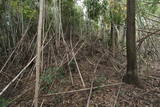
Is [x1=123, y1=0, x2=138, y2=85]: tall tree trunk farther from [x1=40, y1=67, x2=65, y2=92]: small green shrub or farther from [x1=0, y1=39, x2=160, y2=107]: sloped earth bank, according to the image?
[x1=40, y1=67, x2=65, y2=92]: small green shrub

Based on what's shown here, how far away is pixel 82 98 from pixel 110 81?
2.17ft

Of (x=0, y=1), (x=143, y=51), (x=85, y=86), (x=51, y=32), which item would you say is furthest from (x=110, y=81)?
(x=0, y=1)

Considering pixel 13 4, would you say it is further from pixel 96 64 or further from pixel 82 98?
pixel 82 98

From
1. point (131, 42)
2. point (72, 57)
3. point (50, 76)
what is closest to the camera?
point (131, 42)

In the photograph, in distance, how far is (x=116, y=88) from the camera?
2.96 metres

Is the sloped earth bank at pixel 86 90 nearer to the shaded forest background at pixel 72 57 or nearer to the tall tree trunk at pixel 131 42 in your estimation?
the shaded forest background at pixel 72 57

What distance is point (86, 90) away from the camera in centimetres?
287

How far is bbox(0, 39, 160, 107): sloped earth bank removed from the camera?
2.67 m

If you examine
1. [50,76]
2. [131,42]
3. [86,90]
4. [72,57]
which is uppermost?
[131,42]

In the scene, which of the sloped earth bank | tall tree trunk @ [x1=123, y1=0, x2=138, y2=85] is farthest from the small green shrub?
tall tree trunk @ [x1=123, y1=0, x2=138, y2=85]

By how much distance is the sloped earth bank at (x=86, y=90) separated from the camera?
8.75ft

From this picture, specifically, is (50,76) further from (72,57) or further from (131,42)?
(131,42)

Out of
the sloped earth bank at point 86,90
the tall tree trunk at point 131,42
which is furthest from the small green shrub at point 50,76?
the tall tree trunk at point 131,42

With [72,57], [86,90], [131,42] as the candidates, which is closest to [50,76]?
[72,57]
